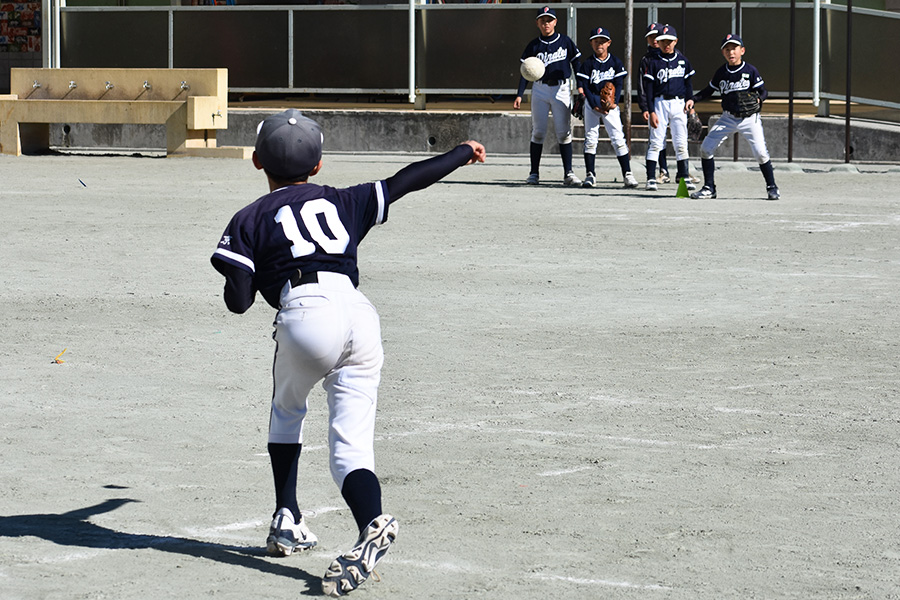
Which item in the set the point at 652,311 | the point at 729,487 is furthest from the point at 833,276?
the point at 729,487

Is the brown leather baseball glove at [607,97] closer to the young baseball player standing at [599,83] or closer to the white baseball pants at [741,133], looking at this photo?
the young baseball player standing at [599,83]

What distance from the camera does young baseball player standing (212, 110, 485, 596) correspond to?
4.39m

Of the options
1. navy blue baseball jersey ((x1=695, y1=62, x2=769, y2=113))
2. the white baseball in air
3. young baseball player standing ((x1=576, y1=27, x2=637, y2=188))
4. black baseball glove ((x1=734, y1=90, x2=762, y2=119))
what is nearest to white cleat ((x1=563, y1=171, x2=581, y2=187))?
young baseball player standing ((x1=576, y1=27, x2=637, y2=188))

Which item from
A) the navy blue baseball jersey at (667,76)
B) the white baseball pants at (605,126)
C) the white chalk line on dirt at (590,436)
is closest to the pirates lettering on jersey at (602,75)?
the white baseball pants at (605,126)

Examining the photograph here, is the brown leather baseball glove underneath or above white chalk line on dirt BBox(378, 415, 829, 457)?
A: above

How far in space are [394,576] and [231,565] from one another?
21.6 inches

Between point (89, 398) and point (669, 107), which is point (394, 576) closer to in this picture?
point (89, 398)

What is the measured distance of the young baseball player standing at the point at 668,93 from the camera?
17.1m

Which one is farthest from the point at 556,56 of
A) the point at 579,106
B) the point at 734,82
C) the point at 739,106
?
the point at 739,106

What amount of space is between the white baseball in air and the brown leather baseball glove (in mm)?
959

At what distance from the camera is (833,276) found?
10922 millimetres

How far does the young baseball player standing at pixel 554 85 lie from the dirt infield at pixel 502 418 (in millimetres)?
5184

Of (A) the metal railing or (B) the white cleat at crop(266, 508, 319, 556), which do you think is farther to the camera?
(A) the metal railing

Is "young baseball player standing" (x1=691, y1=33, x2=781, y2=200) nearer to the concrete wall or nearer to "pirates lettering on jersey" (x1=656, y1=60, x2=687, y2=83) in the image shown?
"pirates lettering on jersey" (x1=656, y1=60, x2=687, y2=83)
